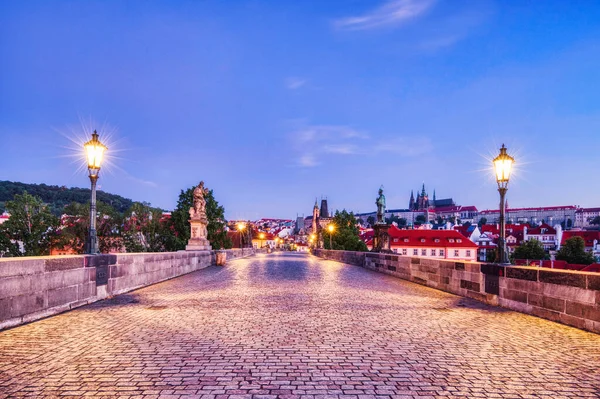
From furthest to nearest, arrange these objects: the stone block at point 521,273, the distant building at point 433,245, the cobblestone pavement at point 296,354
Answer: the distant building at point 433,245 → the stone block at point 521,273 → the cobblestone pavement at point 296,354

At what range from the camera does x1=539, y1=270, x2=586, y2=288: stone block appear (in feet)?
23.9

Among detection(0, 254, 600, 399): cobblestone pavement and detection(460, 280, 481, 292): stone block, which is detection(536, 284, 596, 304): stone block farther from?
detection(460, 280, 481, 292): stone block

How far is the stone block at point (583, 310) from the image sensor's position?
691cm

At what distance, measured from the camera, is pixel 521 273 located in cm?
908

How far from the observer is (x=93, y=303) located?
31.5 feet

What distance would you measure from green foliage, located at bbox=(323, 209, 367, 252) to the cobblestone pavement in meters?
68.1

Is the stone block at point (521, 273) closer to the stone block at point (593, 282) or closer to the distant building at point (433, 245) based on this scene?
the stone block at point (593, 282)

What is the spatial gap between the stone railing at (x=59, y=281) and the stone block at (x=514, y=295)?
8876 mm

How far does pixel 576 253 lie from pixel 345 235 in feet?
158

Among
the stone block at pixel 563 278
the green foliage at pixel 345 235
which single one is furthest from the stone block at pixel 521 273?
the green foliage at pixel 345 235

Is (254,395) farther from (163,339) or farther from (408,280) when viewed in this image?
(408,280)

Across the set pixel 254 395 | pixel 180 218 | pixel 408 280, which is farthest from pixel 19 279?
pixel 180 218

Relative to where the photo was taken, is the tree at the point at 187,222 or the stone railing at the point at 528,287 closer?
the stone railing at the point at 528,287

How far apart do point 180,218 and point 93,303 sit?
172 feet
